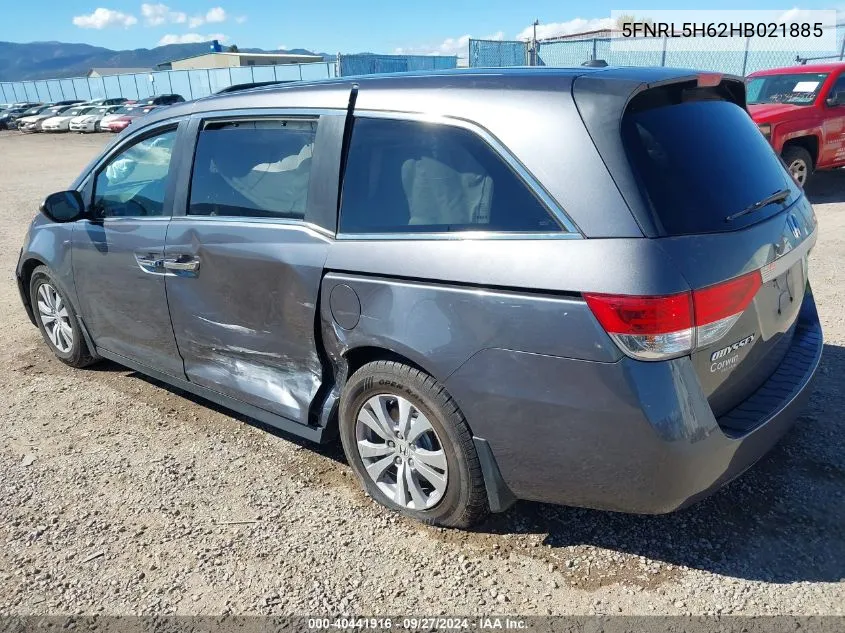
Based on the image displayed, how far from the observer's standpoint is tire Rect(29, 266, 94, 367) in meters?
4.49

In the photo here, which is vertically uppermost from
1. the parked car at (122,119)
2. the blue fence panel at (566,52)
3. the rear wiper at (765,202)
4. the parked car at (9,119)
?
the blue fence panel at (566,52)

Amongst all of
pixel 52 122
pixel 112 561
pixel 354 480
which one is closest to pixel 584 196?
pixel 354 480

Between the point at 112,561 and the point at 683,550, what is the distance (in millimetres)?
2322

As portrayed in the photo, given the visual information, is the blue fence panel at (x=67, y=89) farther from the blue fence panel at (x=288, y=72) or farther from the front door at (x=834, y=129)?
the front door at (x=834, y=129)

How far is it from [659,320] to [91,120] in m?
38.0

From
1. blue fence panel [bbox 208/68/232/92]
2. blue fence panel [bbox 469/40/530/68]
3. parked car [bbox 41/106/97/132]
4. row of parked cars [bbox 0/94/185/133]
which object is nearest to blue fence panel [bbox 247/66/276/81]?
blue fence panel [bbox 208/68/232/92]

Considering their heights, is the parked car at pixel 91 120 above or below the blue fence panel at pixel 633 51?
below

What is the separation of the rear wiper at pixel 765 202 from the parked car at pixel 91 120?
36854mm

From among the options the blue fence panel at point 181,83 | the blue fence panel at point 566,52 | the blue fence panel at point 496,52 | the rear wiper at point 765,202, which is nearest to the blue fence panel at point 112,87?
the blue fence panel at point 181,83

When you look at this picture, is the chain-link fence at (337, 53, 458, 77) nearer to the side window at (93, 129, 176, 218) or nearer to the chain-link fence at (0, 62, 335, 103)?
the chain-link fence at (0, 62, 335, 103)

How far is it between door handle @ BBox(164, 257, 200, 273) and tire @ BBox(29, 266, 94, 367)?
1334 mm

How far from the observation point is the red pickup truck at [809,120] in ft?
28.8

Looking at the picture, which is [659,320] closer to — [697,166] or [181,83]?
[697,166]

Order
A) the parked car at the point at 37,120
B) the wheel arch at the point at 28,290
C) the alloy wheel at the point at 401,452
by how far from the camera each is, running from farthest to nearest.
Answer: the parked car at the point at 37,120, the wheel arch at the point at 28,290, the alloy wheel at the point at 401,452
